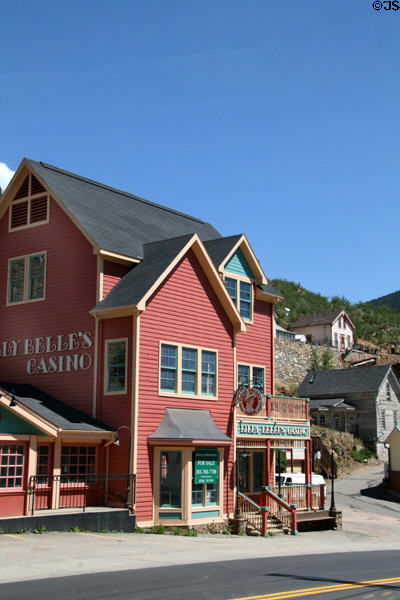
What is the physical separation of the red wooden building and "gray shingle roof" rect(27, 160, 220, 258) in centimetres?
9

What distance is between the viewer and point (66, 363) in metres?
24.8

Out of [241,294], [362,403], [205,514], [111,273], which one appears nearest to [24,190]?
[111,273]

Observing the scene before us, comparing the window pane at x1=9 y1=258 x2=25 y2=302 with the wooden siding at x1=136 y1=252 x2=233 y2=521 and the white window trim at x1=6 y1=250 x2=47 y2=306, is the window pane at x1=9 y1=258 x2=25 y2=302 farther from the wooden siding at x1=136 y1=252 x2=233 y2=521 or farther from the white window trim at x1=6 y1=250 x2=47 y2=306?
the wooden siding at x1=136 y1=252 x2=233 y2=521

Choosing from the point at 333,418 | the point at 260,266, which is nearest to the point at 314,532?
the point at 260,266

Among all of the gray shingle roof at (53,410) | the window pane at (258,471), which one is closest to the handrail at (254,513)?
the window pane at (258,471)

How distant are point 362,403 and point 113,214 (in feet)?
124

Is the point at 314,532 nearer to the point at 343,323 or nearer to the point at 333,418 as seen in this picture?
Answer: the point at 333,418

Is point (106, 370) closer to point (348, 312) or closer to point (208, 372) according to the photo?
point (208, 372)

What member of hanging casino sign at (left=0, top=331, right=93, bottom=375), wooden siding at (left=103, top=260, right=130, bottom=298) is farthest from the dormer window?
hanging casino sign at (left=0, top=331, right=93, bottom=375)

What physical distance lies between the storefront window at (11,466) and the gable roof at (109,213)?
7.51m

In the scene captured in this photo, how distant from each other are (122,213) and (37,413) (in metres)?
10.6

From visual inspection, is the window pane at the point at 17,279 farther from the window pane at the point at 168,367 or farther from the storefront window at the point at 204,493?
the storefront window at the point at 204,493

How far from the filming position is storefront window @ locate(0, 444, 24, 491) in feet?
65.2

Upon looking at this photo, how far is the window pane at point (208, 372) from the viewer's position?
1011 inches
